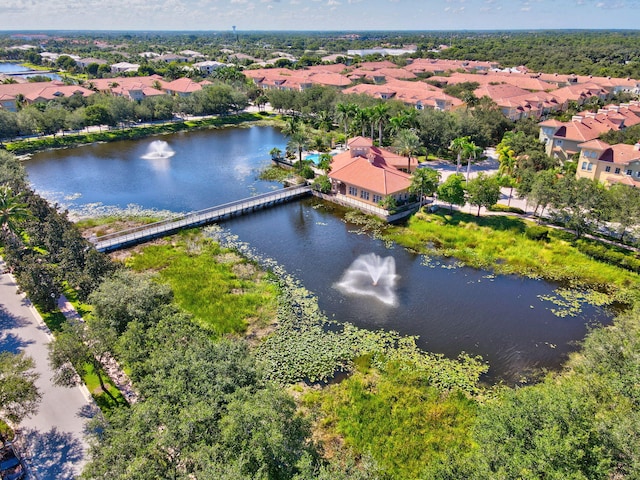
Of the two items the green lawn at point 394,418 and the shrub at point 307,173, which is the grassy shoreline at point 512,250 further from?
the green lawn at point 394,418

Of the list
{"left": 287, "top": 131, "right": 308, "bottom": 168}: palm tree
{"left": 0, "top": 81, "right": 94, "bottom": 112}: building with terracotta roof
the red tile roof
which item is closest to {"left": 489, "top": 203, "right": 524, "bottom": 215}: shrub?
the red tile roof

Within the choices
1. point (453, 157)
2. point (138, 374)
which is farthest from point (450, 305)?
point (453, 157)

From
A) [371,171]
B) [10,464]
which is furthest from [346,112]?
[10,464]

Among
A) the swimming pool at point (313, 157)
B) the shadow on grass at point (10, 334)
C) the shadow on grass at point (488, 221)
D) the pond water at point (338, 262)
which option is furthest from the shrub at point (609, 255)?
the shadow on grass at point (10, 334)

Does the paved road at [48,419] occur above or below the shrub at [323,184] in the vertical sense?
below

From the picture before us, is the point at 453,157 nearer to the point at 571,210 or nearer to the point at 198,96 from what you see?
the point at 571,210
